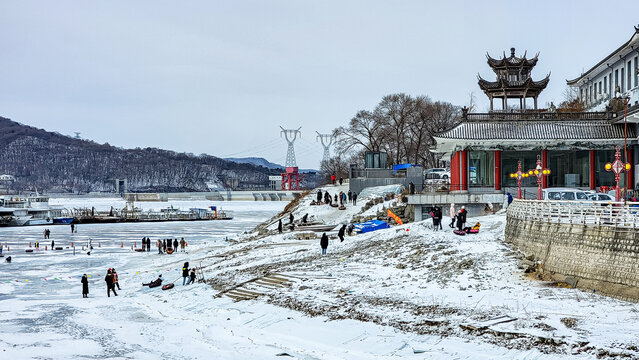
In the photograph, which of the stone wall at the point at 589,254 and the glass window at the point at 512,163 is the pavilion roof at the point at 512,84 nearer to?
the glass window at the point at 512,163

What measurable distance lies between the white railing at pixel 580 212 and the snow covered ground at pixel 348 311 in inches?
79.3

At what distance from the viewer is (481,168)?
47.1 m

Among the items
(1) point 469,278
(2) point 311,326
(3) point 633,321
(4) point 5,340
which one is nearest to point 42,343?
(4) point 5,340

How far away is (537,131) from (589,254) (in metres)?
25.9

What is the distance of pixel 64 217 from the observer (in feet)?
340

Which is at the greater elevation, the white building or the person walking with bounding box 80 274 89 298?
the white building

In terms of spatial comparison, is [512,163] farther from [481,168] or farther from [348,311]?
[348,311]

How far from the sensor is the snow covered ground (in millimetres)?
18766

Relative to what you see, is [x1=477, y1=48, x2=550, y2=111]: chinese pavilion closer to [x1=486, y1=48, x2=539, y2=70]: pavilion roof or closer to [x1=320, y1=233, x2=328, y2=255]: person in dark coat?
[x1=486, y1=48, x2=539, y2=70]: pavilion roof

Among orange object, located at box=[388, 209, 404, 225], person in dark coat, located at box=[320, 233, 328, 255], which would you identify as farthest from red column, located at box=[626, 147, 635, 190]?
person in dark coat, located at box=[320, 233, 328, 255]

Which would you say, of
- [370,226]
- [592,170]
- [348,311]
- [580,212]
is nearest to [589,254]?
[580,212]

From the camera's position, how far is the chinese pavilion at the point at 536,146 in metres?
45.1

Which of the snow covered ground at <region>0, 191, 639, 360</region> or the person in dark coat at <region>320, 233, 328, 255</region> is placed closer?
the snow covered ground at <region>0, 191, 639, 360</region>

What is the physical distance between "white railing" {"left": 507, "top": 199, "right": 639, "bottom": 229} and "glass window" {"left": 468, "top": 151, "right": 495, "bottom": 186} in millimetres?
17881
